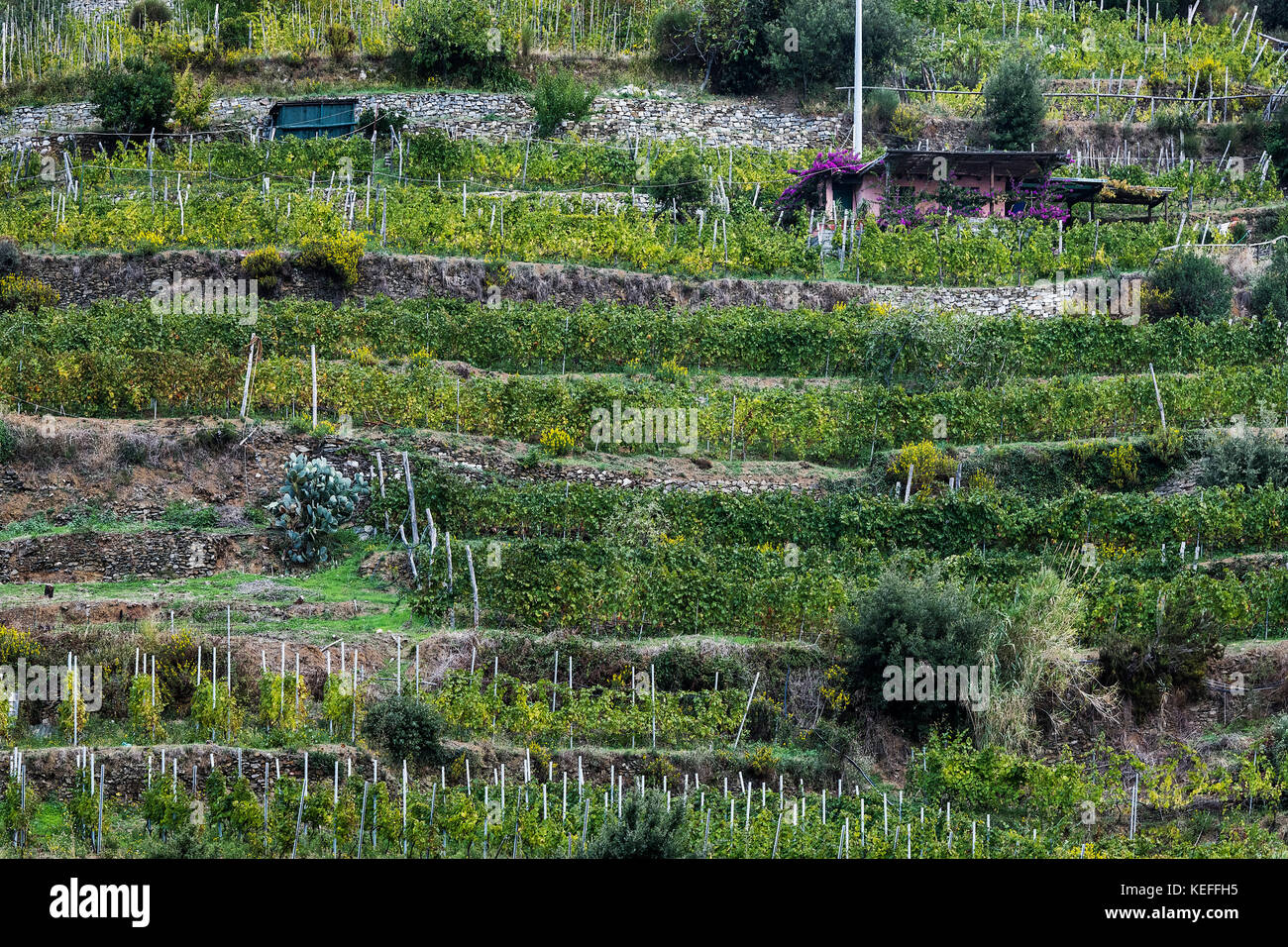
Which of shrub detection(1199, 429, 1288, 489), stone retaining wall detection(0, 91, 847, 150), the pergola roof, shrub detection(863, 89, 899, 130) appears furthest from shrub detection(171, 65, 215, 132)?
shrub detection(1199, 429, 1288, 489)

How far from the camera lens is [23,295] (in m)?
32.5

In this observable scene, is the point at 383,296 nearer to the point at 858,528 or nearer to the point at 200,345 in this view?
the point at 200,345

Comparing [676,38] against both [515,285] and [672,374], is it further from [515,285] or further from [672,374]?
[672,374]

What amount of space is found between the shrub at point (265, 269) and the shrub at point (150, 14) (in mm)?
14233

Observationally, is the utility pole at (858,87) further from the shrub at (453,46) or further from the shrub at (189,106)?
the shrub at (189,106)

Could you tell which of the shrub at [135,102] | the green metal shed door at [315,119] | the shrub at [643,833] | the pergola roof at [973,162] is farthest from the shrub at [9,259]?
the shrub at [643,833]

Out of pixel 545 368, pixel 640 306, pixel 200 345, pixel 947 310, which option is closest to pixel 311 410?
pixel 200 345

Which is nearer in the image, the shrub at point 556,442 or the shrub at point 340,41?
the shrub at point 556,442

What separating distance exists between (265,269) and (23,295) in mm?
4125

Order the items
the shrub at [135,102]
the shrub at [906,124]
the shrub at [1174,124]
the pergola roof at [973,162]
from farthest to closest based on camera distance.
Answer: the shrub at [1174,124] → the shrub at [906,124] → the shrub at [135,102] → the pergola roof at [973,162]

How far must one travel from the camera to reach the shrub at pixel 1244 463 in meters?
29.0

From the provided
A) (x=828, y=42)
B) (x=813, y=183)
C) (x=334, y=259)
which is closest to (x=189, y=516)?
(x=334, y=259)

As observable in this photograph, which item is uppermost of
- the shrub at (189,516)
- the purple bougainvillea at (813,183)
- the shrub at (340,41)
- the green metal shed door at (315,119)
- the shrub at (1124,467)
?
the shrub at (340,41)

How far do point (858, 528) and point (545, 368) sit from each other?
7055mm
